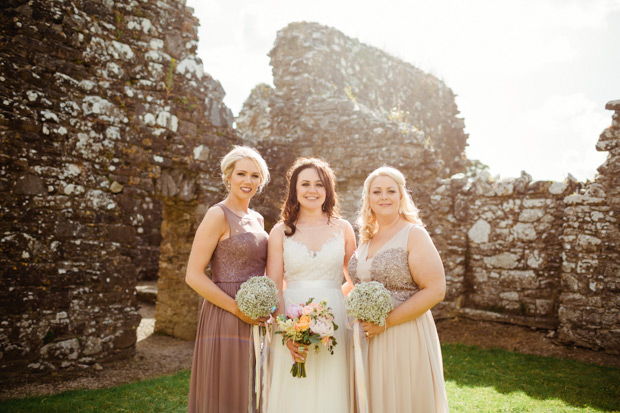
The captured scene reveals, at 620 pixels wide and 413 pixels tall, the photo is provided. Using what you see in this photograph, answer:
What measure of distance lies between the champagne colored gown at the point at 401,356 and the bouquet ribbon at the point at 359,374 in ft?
0.53

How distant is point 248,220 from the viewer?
376cm

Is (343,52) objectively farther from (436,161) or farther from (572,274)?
(572,274)

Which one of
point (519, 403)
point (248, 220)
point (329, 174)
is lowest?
point (519, 403)

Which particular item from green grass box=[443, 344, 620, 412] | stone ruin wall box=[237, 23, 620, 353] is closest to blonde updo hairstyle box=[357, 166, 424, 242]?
green grass box=[443, 344, 620, 412]

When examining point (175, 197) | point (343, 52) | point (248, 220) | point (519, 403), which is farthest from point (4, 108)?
point (343, 52)

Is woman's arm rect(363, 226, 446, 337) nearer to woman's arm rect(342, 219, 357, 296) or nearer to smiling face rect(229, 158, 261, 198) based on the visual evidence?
woman's arm rect(342, 219, 357, 296)

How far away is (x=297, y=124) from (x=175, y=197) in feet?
12.7

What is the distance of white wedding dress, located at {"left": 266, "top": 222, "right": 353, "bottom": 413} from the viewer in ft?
10.6

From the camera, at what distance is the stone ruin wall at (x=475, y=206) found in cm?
699

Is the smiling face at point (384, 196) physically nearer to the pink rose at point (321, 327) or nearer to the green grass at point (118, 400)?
the pink rose at point (321, 327)

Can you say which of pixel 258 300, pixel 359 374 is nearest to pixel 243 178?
pixel 258 300

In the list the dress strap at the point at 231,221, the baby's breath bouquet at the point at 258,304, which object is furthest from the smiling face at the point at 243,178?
the baby's breath bouquet at the point at 258,304

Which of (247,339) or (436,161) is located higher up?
(436,161)

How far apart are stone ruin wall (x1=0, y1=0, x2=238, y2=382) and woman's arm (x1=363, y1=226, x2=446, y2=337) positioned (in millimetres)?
4505
